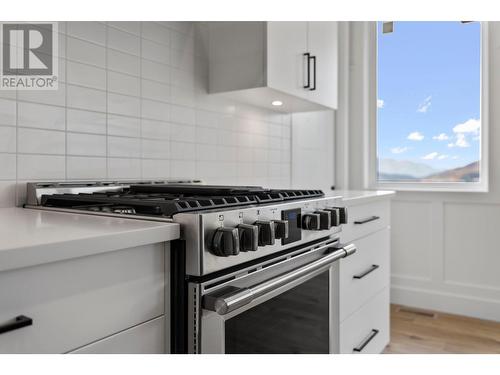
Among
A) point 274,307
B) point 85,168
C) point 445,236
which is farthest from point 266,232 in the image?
point 445,236

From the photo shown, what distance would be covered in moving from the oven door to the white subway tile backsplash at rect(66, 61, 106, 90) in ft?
2.92

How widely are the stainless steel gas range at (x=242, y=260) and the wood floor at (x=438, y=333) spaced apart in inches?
40.0

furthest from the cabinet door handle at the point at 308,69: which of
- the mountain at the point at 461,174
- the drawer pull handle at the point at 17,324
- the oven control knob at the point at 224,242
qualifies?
the drawer pull handle at the point at 17,324

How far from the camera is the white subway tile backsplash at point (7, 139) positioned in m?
1.19

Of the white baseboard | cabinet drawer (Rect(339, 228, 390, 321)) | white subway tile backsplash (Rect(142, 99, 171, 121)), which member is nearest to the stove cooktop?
white subway tile backsplash (Rect(142, 99, 171, 121))

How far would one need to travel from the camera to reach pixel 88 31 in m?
1.42

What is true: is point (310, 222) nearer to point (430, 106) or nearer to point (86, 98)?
point (86, 98)

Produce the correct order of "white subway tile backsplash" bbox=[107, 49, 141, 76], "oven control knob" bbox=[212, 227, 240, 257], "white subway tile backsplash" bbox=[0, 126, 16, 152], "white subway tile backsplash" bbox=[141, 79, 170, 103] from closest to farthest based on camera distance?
"oven control knob" bbox=[212, 227, 240, 257] → "white subway tile backsplash" bbox=[0, 126, 16, 152] → "white subway tile backsplash" bbox=[107, 49, 141, 76] → "white subway tile backsplash" bbox=[141, 79, 170, 103]

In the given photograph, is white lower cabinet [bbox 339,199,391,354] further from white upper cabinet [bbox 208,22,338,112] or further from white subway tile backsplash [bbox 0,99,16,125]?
white subway tile backsplash [bbox 0,99,16,125]

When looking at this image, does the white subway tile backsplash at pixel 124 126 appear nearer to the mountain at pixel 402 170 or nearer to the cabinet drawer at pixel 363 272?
the cabinet drawer at pixel 363 272

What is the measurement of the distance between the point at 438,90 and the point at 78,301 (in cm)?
286

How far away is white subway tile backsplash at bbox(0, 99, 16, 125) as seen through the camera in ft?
3.93

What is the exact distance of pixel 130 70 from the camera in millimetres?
1563
